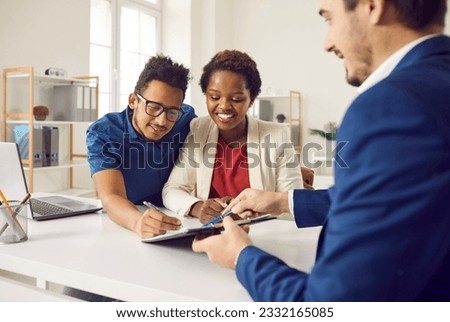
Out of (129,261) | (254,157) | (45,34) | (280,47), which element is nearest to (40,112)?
(45,34)

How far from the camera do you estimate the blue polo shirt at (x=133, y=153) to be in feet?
5.08

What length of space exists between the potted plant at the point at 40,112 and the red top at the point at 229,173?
2133mm

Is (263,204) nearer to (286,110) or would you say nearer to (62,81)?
(62,81)

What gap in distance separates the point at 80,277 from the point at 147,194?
2.61 feet

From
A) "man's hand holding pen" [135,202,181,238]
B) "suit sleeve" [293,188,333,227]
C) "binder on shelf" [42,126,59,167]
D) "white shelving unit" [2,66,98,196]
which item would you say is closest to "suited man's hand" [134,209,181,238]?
"man's hand holding pen" [135,202,181,238]

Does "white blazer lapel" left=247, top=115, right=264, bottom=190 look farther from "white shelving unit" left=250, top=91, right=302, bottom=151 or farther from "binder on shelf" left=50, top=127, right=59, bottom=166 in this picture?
"white shelving unit" left=250, top=91, right=302, bottom=151

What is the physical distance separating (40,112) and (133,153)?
2.10 metres

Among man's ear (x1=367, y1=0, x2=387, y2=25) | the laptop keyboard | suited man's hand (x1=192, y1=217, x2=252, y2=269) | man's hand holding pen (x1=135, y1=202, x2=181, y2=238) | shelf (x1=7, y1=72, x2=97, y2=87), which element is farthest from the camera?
shelf (x1=7, y1=72, x2=97, y2=87)

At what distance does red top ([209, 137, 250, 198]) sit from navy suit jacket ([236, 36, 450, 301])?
1.11 m

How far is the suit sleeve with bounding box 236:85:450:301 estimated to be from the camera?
0.56m

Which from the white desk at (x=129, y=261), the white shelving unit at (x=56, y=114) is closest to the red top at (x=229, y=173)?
the white desk at (x=129, y=261)

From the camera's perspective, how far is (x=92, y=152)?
154 centimetres

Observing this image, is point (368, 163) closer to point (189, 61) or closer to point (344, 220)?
point (344, 220)
